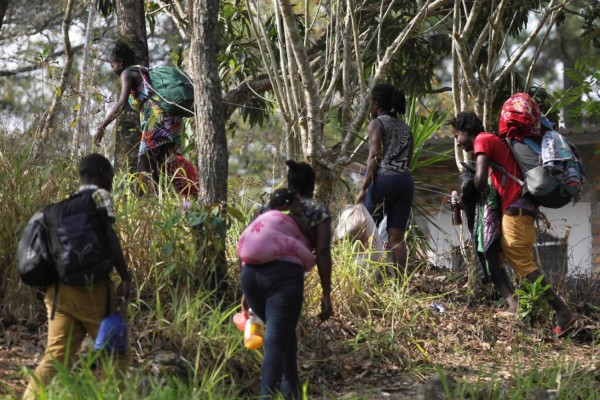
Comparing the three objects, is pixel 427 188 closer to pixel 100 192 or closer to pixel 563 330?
pixel 563 330

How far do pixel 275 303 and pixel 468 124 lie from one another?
115 inches

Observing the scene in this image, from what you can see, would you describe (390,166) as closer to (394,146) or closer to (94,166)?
(394,146)

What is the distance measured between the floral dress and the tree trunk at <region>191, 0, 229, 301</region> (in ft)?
3.41

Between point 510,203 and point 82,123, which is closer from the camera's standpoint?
point 510,203

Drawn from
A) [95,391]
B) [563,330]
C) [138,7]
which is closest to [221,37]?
[138,7]

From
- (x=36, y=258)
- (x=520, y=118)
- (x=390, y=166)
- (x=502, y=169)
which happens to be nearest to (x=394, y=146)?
(x=390, y=166)

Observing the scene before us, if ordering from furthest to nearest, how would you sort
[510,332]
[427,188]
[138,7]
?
[427,188] < [138,7] < [510,332]

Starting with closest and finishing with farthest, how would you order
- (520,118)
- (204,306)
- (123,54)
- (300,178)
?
(300,178) < (204,306) < (520,118) < (123,54)

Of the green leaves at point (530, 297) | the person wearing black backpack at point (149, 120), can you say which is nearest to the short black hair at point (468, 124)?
the green leaves at point (530, 297)

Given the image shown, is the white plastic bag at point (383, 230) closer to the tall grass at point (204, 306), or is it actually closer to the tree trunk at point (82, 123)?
the tall grass at point (204, 306)

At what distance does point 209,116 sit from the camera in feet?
23.9

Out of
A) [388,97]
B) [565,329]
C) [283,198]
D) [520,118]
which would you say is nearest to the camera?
[283,198]

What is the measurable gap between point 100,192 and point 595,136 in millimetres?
9129

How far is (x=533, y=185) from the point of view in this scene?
754 centimetres
